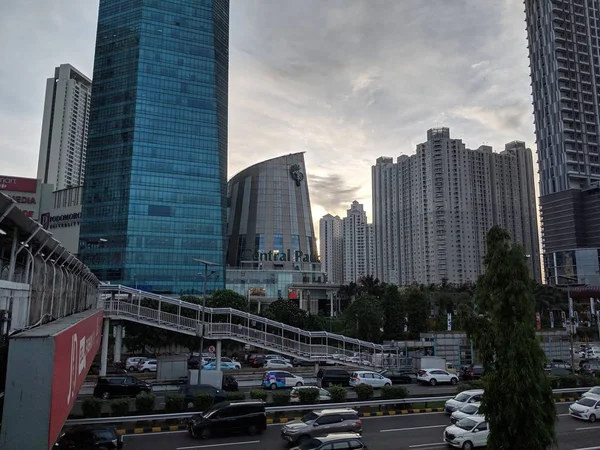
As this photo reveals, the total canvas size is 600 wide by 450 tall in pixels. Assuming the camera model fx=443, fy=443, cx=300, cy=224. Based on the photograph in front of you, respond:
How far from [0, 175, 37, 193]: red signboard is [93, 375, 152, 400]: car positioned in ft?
263

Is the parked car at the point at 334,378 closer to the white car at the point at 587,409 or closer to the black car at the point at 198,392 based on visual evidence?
the black car at the point at 198,392

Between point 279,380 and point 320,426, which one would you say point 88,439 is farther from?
point 279,380

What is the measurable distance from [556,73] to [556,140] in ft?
67.7

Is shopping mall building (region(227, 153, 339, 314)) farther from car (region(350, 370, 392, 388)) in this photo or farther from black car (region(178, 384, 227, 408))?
black car (region(178, 384, 227, 408))

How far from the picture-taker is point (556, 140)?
138625 mm

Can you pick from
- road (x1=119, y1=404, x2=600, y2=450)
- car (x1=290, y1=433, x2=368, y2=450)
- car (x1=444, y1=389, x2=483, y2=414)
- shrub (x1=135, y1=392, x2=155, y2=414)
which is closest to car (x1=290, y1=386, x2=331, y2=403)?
road (x1=119, y1=404, x2=600, y2=450)

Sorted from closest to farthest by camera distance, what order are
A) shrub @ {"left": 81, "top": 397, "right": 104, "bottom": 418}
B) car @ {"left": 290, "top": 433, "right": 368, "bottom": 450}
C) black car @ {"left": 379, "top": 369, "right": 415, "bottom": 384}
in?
car @ {"left": 290, "top": 433, "right": 368, "bottom": 450}
shrub @ {"left": 81, "top": 397, "right": 104, "bottom": 418}
black car @ {"left": 379, "top": 369, "right": 415, "bottom": 384}

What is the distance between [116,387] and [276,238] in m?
108

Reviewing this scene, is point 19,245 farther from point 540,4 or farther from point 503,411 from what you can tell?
point 540,4

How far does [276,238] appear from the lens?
448ft

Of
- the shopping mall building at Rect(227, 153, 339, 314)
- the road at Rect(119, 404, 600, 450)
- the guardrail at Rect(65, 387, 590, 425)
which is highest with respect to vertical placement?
the shopping mall building at Rect(227, 153, 339, 314)

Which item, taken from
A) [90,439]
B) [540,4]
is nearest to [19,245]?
[90,439]

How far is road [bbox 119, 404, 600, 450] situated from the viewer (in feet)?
63.5

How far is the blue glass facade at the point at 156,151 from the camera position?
102 metres
